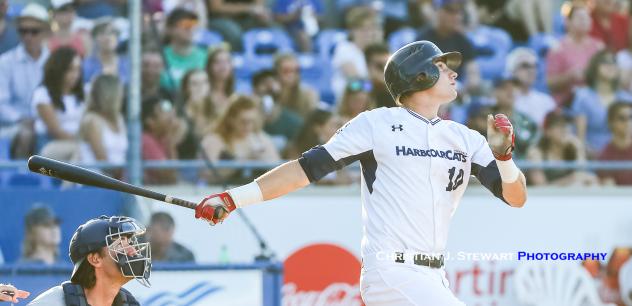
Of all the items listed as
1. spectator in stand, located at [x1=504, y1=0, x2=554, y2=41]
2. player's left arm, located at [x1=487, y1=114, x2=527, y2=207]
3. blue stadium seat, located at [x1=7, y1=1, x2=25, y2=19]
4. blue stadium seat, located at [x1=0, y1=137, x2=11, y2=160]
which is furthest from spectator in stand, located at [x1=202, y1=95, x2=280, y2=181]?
player's left arm, located at [x1=487, y1=114, x2=527, y2=207]

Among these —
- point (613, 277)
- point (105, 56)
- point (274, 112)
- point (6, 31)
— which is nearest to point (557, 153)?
point (613, 277)

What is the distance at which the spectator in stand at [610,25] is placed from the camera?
11852mm

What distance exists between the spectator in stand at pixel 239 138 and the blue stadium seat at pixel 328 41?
1670 mm

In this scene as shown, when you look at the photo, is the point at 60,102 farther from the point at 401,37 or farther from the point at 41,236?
the point at 401,37

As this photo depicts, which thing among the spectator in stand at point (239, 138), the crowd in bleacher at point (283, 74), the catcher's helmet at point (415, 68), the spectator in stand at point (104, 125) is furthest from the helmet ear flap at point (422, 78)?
the spectator in stand at point (104, 125)

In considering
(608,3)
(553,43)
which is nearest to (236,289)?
(553,43)

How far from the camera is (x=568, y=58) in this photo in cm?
1132

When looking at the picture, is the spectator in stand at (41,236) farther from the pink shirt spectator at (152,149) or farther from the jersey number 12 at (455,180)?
the jersey number 12 at (455,180)

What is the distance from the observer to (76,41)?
33.8ft

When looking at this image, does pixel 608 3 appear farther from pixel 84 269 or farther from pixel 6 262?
pixel 84 269

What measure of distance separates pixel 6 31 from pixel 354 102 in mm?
2894

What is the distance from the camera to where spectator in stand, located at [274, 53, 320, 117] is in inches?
412

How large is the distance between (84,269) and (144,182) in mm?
3844

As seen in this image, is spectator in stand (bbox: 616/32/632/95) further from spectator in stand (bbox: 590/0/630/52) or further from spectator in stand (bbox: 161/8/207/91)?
spectator in stand (bbox: 161/8/207/91)
